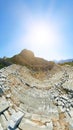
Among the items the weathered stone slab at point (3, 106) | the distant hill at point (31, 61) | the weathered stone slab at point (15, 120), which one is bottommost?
the weathered stone slab at point (15, 120)

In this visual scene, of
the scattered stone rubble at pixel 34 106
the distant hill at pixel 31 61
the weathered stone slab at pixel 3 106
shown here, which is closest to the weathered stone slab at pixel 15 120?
the scattered stone rubble at pixel 34 106

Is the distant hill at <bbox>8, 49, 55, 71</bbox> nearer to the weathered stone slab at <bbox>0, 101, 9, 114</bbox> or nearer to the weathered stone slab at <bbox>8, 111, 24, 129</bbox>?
the weathered stone slab at <bbox>0, 101, 9, 114</bbox>

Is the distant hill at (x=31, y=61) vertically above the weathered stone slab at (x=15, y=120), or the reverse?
the distant hill at (x=31, y=61)

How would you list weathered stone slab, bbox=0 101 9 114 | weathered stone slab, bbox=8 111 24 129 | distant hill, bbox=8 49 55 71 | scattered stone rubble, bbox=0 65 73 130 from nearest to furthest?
weathered stone slab, bbox=8 111 24 129 → scattered stone rubble, bbox=0 65 73 130 → weathered stone slab, bbox=0 101 9 114 → distant hill, bbox=8 49 55 71

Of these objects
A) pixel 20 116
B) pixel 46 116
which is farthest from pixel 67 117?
pixel 20 116

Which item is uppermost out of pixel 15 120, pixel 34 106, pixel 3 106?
pixel 3 106

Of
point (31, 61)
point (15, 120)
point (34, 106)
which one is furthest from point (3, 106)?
point (31, 61)

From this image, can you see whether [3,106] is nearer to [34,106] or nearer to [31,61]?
[34,106]

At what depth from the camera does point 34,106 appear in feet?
68.0

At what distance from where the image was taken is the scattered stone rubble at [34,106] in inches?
667

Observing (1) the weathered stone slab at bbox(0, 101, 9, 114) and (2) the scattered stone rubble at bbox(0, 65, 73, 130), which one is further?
(1) the weathered stone slab at bbox(0, 101, 9, 114)

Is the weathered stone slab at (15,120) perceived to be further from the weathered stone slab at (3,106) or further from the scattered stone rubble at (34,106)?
the weathered stone slab at (3,106)

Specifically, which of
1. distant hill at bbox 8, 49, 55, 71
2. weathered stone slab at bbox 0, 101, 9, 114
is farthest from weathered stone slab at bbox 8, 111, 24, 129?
distant hill at bbox 8, 49, 55, 71

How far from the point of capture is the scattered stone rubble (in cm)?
Result: 1694
